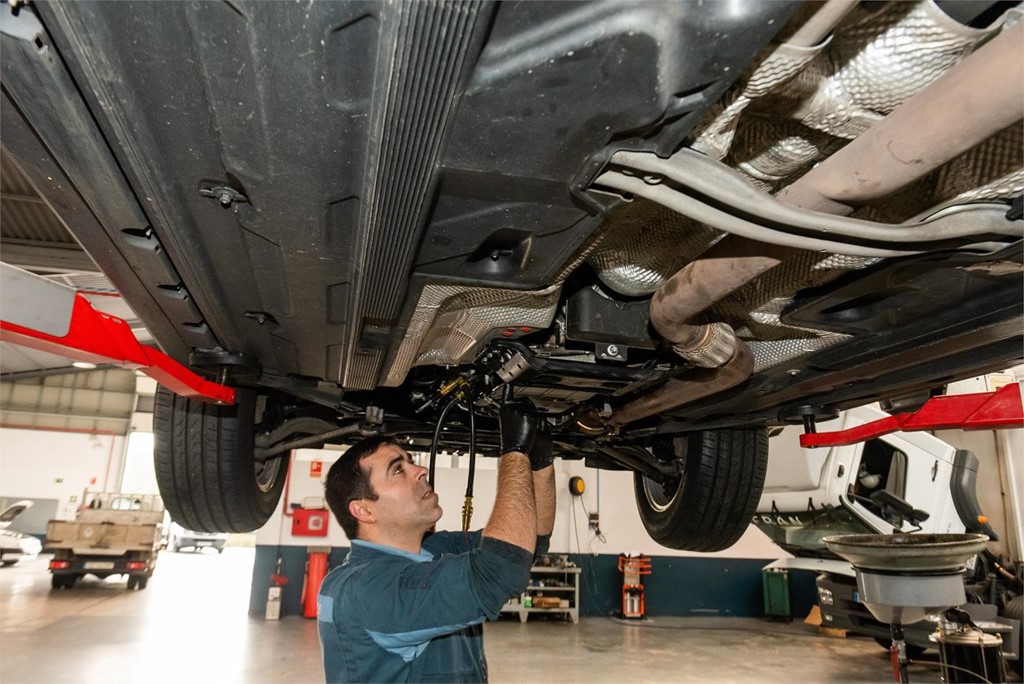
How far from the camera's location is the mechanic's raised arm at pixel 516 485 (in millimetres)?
1420

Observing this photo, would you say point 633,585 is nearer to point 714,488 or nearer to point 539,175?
point 714,488

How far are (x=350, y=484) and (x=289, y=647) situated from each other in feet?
15.7

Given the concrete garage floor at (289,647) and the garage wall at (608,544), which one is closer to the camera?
the concrete garage floor at (289,647)

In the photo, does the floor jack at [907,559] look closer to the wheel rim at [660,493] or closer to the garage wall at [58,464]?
the wheel rim at [660,493]

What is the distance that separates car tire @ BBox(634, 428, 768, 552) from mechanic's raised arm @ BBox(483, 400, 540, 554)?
41.5 inches

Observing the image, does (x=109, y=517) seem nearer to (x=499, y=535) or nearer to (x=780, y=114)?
(x=499, y=535)

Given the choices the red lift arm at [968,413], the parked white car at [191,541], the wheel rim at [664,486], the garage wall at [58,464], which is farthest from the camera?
the parked white car at [191,541]

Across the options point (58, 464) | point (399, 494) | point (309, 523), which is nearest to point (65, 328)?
point (399, 494)

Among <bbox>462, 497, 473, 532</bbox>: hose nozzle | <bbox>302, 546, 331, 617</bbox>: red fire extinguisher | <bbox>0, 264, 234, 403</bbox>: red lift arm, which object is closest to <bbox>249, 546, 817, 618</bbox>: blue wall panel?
<bbox>302, 546, 331, 617</bbox>: red fire extinguisher

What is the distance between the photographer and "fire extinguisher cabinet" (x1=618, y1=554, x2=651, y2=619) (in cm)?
829

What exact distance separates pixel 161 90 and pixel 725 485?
239 centimetres

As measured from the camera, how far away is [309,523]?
8.02 meters

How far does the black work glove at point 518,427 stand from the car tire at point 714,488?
108 cm

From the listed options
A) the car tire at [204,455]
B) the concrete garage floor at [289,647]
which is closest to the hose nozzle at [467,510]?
the car tire at [204,455]
